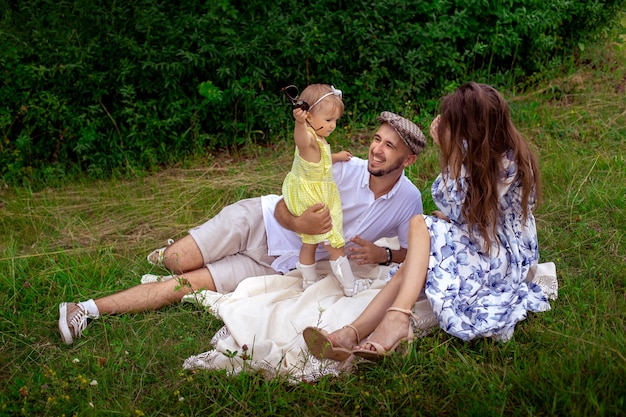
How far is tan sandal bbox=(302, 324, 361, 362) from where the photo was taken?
3.26 meters

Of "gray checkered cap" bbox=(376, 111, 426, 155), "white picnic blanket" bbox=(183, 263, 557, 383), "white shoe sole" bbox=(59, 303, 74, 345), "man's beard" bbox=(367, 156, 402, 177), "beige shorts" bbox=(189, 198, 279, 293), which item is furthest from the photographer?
"beige shorts" bbox=(189, 198, 279, 293)

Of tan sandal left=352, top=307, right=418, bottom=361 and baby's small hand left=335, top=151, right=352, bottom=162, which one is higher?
baby's small hand left=335, top=151, right=352, bottom=162

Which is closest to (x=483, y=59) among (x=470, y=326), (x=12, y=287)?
(x=470, y=326)

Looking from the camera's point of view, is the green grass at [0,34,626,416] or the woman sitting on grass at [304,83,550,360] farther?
the woman sitting on grass at [304,83,550,360]

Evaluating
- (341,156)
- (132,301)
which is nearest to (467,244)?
(341,156)

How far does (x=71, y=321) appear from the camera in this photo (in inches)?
149

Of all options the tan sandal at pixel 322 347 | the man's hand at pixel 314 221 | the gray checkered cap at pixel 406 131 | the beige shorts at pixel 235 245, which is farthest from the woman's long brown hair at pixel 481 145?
the beige shorts at pixel 235 245

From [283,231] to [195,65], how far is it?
7.68 feet

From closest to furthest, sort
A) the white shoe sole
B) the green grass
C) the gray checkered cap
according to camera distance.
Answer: the green grass < the white shoe sole < the gray checkered cap

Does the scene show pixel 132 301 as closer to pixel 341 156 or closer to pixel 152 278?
pixel 152 278

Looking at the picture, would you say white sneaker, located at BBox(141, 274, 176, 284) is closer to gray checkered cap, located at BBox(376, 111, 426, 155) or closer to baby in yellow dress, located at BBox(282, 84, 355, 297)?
baby in yellow dress, located at BBox(282, 84, 355, 297)

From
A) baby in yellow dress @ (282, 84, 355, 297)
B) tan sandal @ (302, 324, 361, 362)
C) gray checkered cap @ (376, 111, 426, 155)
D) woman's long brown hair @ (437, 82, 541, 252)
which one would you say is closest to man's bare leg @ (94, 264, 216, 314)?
baby in yellow dress @ (282, 84, 355, 297)

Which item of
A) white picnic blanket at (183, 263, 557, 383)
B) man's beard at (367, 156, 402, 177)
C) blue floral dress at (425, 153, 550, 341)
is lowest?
white picnic blanket at (183, 263, 557, 383)

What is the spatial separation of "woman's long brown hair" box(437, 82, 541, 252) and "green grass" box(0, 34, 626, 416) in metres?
0.63
